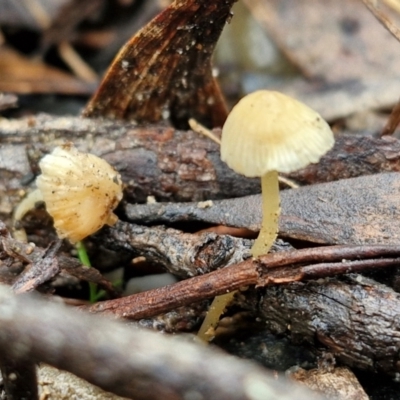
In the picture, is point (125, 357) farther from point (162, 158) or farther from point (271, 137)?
point (162, 158)

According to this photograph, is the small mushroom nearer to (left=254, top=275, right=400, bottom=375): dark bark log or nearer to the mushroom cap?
the mushroom cap

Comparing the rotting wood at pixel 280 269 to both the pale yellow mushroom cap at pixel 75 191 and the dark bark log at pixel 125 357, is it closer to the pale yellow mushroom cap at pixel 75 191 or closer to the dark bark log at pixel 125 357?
the pale yellow mushroom cap at pixel 75 191

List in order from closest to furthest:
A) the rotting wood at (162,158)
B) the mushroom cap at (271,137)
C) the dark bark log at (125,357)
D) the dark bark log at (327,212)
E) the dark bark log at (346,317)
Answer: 1. the dark bark log at (125,357)
2. the mushroom cap at (271,137)
3. the dark bark log at (346,317)
4. the dark bark log at (327,212)
5. the rotting wood at (162,158)

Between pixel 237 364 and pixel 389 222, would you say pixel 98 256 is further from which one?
pixel 237 364

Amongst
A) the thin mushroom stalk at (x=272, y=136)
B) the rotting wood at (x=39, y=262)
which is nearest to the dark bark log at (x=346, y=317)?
the thin mushroom stalk at (x=272, y=136)

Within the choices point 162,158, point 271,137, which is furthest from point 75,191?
point 271,137

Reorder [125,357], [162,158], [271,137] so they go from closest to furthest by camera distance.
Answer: [125,357] → [271,137] → [162,158]

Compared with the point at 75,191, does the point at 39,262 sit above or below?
below

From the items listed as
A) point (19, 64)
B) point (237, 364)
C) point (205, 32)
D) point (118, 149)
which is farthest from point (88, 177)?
point (19, 64)

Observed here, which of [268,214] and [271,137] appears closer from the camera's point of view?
[271,137]
